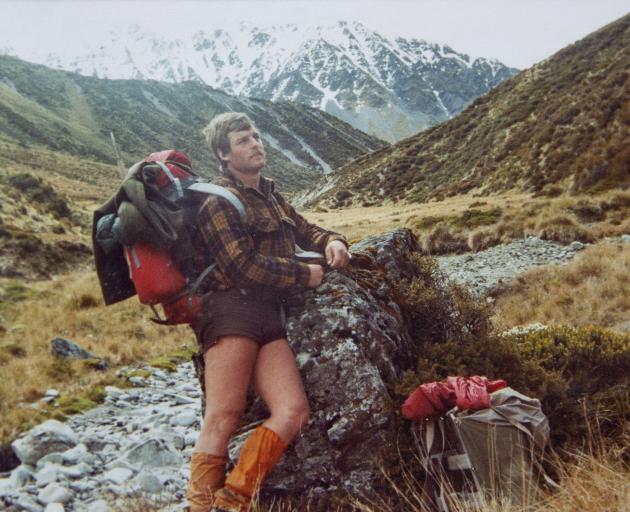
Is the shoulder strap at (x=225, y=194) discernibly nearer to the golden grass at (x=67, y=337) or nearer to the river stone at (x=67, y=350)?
the golden grass at (x=67, y=337)

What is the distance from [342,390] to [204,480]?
1.18 m

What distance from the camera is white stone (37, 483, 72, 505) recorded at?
4438mm

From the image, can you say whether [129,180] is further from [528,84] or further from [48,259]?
[528,84]

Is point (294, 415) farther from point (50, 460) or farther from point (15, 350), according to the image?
point (15, 350)

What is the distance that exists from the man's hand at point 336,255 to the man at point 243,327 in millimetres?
349

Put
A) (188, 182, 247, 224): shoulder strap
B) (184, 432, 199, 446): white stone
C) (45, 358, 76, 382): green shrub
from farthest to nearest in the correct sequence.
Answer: (45, 358, 76, 382): green shrub → (184, 432, 199, 446): white stone → (188, 182, 247, 224): shoulder strap

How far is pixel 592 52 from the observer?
142ft

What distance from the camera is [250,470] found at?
310 centimetres

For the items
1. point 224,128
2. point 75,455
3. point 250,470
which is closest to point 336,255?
point 224,128

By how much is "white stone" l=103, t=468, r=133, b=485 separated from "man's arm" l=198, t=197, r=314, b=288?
106 inches

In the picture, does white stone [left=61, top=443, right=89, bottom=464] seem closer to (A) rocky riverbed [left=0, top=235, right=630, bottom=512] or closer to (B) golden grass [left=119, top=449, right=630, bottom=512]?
(A) rocky riverbed [left=0, top=235, right=630, bottom=512]

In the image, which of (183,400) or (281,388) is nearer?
(281,388)

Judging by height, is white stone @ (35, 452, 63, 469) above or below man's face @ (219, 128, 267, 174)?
below

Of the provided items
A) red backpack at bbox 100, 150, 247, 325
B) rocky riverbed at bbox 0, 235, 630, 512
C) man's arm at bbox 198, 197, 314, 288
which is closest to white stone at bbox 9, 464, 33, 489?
rocky riverbed at bbox 0, 235, 630, 512
